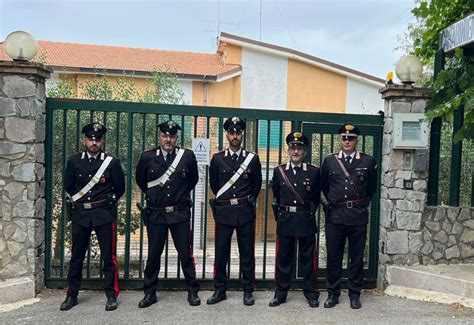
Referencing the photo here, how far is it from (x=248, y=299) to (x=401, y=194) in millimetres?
2177

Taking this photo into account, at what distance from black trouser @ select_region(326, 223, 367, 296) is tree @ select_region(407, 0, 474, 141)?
5.26 ft

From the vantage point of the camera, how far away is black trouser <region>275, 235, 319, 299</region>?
5168 millimetres

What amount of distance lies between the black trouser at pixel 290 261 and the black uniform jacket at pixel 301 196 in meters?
0.11

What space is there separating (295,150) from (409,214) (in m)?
→ 1.69

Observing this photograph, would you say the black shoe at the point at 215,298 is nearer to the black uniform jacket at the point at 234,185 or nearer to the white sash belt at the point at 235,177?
the black uniform jacket at the point at 234,185

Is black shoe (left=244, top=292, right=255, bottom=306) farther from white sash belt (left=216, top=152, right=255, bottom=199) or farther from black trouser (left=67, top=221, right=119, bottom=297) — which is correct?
black trouser (left=67, top=221, right=119, bottom=297)

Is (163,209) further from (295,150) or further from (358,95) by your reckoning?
(358,95)

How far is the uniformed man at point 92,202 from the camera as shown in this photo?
16.1 feet

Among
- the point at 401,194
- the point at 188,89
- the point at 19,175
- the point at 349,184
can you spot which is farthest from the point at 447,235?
the point at 188,89

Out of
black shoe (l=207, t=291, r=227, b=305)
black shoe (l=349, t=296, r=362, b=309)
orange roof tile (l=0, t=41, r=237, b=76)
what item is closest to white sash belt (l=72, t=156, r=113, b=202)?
black shoe (l=207, t=291, r=227, b=305)

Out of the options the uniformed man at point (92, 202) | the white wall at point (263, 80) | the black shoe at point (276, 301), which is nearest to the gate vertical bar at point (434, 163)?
the black shoe at point (276, 301)

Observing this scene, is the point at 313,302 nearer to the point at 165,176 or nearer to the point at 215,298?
the point at 215,298

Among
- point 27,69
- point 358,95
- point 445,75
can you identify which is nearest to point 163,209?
point 27,69

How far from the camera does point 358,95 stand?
75.0 feet
